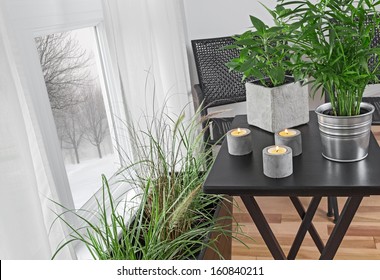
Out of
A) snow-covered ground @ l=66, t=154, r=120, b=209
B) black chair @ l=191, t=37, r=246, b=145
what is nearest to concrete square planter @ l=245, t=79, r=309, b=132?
snow-covered ground @ l=66, t=154, r=120, b=209

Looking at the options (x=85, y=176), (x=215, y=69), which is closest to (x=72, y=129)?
(x=85, y=176)

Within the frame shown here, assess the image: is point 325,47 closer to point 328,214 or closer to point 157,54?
point 157,54

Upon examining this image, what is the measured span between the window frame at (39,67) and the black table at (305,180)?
0.51 metres

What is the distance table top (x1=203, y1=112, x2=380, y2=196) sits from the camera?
1.20 meters

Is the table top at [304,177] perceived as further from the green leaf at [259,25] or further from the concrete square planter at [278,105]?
the green leaf at [259,25]

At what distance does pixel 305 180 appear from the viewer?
1.24 metres

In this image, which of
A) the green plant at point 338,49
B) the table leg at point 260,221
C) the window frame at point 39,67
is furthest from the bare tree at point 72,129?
the green plant at point 338,49

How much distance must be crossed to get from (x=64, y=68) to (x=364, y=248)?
4.96 feet

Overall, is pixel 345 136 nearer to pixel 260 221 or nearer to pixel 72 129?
pixel 260 221

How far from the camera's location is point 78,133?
1909 mm

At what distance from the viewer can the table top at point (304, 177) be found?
1.20m
